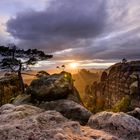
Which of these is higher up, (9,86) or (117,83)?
(9,86)

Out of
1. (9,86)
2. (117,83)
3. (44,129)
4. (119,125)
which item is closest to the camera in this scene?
(44,129)

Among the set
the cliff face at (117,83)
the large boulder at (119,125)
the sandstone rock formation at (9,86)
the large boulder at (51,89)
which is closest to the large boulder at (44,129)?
the large boulder at (119,125)

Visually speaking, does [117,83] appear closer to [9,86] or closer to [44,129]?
[9,86]

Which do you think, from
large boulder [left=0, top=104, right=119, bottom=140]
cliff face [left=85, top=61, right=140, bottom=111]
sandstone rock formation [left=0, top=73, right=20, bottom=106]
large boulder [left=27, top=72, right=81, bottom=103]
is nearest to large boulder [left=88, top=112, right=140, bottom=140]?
large boulder [left=0, top=104, right=119, bottom=140]

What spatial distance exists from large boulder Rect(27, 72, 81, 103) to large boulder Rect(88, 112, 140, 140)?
52.4 feet

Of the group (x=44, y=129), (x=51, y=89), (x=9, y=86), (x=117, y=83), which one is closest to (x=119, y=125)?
(x=44, y=129)

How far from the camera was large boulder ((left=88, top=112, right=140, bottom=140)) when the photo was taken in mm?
10312

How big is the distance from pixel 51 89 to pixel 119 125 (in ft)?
56.7

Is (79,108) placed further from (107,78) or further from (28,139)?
(107,78)

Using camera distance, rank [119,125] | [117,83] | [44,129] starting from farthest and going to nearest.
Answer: [117,83]
[119,125]
[44,129]

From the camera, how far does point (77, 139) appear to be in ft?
29.0

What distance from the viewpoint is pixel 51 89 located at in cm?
2744

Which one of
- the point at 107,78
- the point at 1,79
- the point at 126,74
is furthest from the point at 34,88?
the point at 107,78

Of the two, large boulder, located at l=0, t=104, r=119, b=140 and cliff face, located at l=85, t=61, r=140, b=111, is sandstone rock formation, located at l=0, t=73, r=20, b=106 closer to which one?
cliff face, located at l=85, t=61, r=140, b=111
